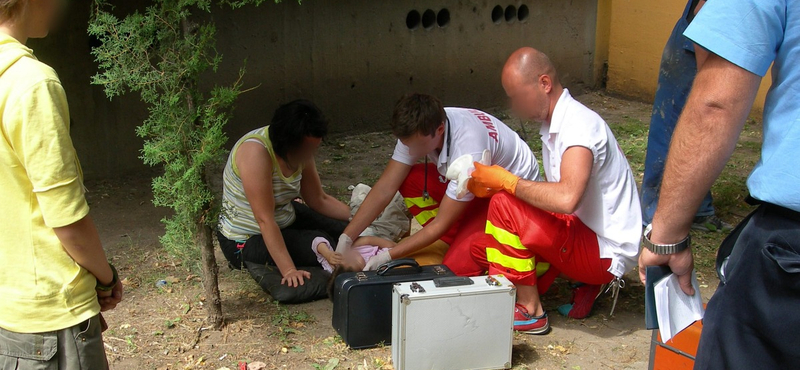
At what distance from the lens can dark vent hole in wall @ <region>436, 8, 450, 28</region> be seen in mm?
7551

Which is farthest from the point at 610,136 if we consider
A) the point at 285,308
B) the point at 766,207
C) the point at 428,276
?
the point at 285,308

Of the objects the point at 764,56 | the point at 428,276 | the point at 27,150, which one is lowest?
the point at 428,276

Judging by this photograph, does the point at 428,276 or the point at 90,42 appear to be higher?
the point at 90,42

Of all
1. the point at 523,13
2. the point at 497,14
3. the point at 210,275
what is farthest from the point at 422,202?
the point at 523,13

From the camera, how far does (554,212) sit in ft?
10.0

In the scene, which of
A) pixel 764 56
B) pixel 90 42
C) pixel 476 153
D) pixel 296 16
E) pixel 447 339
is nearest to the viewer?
pixel 764 56

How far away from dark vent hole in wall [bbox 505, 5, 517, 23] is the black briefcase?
5.63 m

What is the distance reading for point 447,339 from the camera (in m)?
2.84

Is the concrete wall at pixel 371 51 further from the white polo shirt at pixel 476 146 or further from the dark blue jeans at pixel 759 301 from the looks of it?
the dark blue jeans at pixel 759 301

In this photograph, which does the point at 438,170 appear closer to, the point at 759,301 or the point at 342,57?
the point at 759,301

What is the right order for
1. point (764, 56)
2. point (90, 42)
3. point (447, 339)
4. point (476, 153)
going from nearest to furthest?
point (764, 56), point (447, 339), point (476, 153), point (90, 42)

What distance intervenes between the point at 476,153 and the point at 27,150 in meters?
2.24

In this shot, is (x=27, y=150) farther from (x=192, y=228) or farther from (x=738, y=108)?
(x=738, y=108)

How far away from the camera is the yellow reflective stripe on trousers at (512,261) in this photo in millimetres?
3209
